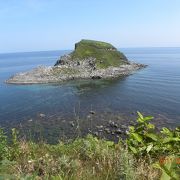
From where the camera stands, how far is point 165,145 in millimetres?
7301

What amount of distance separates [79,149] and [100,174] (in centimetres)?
195

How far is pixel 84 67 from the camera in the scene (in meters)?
86.1

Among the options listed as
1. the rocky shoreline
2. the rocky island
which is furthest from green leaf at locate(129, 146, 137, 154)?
the rocky island

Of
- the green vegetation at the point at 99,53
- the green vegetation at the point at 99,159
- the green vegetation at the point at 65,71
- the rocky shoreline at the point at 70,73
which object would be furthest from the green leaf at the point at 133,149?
the green vegetation at the point at 99,53

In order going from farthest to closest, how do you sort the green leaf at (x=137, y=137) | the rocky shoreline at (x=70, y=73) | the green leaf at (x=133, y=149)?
the rocky shoreline at (x=70, y=73), the green leaf at (x=137, y=137), the green leaf at (x=133, y=149)

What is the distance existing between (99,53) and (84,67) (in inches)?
580

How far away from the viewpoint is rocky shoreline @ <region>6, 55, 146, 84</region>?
2933 inches

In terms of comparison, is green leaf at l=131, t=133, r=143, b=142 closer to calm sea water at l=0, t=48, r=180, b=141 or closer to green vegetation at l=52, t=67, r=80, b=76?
calm sea water at l=0, t=48, r=180, b=141

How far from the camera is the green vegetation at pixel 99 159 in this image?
540 centimetres

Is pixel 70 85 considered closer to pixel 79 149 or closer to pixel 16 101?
pixel 16 101

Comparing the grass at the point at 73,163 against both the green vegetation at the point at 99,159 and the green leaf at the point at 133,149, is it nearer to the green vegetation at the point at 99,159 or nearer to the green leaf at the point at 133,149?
the green vegetation at the point at 99,159

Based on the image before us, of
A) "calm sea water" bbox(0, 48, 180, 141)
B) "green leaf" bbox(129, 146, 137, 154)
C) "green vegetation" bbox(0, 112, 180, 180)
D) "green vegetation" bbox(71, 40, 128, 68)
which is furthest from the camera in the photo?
"green vegetation" bbox(71, 40, 128, 68)

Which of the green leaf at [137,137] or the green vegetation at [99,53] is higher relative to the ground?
the green leaf at [137,137]

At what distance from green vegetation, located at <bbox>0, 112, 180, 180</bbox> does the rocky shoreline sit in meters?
64.3
